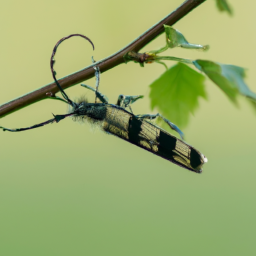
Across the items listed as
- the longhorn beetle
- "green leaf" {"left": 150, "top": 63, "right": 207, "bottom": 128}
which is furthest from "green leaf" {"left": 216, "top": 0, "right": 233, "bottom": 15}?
the longhorn beetle

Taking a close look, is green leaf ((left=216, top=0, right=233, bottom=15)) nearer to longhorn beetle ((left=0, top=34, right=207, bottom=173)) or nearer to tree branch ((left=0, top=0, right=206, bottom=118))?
tree branch ((left=0, top=0, right=206, bottom=118))

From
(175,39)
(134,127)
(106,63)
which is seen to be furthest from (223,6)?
(134,127)

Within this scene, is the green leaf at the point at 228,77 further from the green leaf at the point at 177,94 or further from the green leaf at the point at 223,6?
the green leaf at the point at 177,94

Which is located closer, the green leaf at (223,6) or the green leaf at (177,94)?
the green leaf at (223,6)

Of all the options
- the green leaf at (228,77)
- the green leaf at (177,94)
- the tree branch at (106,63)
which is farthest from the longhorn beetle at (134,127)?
the green leaf at (228,77)

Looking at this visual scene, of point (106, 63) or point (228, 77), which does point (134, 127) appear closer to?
point (106, 63)

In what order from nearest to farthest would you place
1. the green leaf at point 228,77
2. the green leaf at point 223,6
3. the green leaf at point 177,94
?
1. the green leaf at point 228,77
2. the green leaf at point 223,6
3. the green leaf at point 177,94
